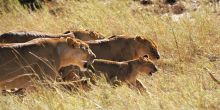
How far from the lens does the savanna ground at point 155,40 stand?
5949 mm

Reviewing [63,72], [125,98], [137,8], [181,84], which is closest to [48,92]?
[125,98]

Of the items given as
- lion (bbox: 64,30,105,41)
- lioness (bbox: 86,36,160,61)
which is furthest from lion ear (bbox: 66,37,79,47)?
lion (bbox: 64,30,105,41)

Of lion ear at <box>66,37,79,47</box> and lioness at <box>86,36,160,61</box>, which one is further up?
lion ear at <box>66,37,79,47</box>

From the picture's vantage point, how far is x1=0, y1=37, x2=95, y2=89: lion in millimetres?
7715

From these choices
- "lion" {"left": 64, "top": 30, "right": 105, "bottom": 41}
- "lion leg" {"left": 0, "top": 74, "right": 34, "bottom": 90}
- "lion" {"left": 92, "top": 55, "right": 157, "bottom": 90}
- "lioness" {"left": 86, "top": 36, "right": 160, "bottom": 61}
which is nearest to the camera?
"lion leg" {"left": 0, "top": 74, "right": 34, "bottom": 90}

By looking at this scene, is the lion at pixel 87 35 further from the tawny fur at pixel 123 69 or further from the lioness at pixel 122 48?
the tawny fur at pixel 123 69

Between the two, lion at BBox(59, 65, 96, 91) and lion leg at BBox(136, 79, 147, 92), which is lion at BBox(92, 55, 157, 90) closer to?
lion at BBox(59, 65, 96, 91)

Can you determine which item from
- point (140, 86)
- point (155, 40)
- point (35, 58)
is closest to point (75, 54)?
point (35, 58)

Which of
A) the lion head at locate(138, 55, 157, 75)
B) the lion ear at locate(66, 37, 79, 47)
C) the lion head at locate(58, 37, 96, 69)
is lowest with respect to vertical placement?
the lion head at locate(138, 55, 157, 75)

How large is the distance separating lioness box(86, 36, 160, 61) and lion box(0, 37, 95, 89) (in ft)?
3.59

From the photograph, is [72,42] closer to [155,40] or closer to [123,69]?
[123,69]

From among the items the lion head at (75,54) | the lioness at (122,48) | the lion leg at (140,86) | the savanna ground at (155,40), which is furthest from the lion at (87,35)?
the lion leg at (140,86)

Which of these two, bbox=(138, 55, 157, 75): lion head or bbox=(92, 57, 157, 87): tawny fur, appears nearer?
bbox=(92, 57, 157, 87): tawny fur

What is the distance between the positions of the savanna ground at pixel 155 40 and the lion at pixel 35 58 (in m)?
0.78
